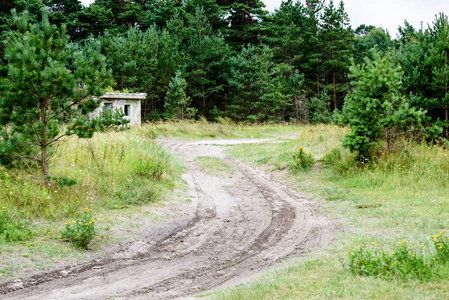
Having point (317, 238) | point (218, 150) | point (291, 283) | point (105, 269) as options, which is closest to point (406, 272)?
point (291, 283)

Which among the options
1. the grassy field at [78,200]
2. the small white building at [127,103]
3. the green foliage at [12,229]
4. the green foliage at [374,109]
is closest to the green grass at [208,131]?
the small white building at [127,103]

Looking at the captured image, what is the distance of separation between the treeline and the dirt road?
22.3 m

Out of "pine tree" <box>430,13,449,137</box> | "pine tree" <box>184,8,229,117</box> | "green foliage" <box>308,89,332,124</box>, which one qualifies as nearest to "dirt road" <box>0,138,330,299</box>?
"pine tree" <box>430,13,449,137</box>

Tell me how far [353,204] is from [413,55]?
650 centimetres

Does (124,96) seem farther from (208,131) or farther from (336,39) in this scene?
(336,39)

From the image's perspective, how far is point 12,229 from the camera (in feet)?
21.2

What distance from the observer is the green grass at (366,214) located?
4.23 metres

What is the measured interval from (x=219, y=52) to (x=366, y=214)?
29.0 meters

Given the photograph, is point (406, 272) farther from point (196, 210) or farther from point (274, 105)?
point (274, 105)

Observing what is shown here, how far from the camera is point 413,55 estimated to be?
42.7 feet

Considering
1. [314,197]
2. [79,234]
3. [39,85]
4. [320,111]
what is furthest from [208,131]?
[79,234]

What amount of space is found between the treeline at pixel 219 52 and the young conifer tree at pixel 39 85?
22.8 meters

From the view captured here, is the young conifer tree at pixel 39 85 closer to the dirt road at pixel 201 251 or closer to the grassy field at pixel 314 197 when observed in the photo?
the grassy field at pixel 314 197

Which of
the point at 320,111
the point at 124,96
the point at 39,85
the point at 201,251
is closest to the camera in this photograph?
the point at 201,251
